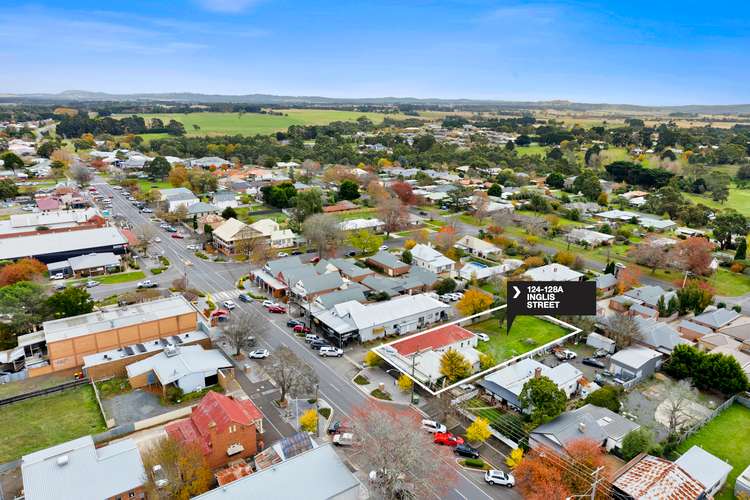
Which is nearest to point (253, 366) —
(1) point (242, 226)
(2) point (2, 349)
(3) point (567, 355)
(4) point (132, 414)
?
(4) point (132, 414)

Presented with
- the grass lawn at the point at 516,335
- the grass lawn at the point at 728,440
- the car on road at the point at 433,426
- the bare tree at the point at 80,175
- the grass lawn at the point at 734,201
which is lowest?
the grass lawn at the point at 728,440

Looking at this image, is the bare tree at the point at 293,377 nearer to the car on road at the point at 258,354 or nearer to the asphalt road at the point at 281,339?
the asphalt road at the point at 281,339

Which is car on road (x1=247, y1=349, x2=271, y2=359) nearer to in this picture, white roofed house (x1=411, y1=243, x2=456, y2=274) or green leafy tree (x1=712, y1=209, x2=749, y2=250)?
white roofed house (x1=411, y1=243, x2=456, y2=274)

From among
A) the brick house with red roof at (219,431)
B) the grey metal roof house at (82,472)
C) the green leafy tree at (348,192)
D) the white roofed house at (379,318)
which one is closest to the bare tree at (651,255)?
the white roofed house at (379,318)

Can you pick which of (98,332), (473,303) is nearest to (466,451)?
(473,303)

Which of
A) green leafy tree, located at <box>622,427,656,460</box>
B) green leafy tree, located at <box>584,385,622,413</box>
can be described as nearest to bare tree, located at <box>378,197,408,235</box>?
green leafy tree, located at <box>584,385,622,413</box>

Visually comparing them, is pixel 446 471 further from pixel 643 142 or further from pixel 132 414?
pixel 643 142
